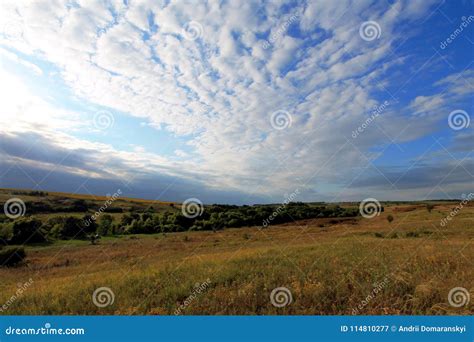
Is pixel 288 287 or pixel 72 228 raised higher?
pixel 72 228

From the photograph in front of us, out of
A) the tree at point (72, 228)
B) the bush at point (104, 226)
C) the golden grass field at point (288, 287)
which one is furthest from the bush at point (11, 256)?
the bush at point (104, 226)

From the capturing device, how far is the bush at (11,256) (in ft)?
59.7

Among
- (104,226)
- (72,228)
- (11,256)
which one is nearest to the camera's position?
(11,256)

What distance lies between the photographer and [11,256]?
1880 cm

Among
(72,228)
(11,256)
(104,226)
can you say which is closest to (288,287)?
(11,256)

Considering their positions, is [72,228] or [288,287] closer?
[288,287]

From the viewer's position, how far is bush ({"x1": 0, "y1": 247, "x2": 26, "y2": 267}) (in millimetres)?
18194

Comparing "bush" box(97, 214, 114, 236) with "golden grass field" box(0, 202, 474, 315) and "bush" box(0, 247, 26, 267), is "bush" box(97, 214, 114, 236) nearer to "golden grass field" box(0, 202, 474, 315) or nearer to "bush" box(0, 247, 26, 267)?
"bush" box(0, 247, 26, 267)

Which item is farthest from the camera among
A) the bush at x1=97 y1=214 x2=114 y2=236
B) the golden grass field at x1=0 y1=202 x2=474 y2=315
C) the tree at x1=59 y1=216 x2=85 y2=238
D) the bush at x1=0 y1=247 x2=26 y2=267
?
the bush at x1=97 y1=214 x2=114 y2=236

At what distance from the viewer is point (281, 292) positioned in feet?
26.8

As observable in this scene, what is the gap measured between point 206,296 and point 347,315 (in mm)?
3857

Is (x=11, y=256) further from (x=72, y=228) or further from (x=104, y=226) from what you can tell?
(x=104, y=226)

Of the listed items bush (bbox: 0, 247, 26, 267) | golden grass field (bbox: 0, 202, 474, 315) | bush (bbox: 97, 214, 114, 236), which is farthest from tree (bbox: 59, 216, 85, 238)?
golden grass field (bbox: 0, 202, 474, 315)
